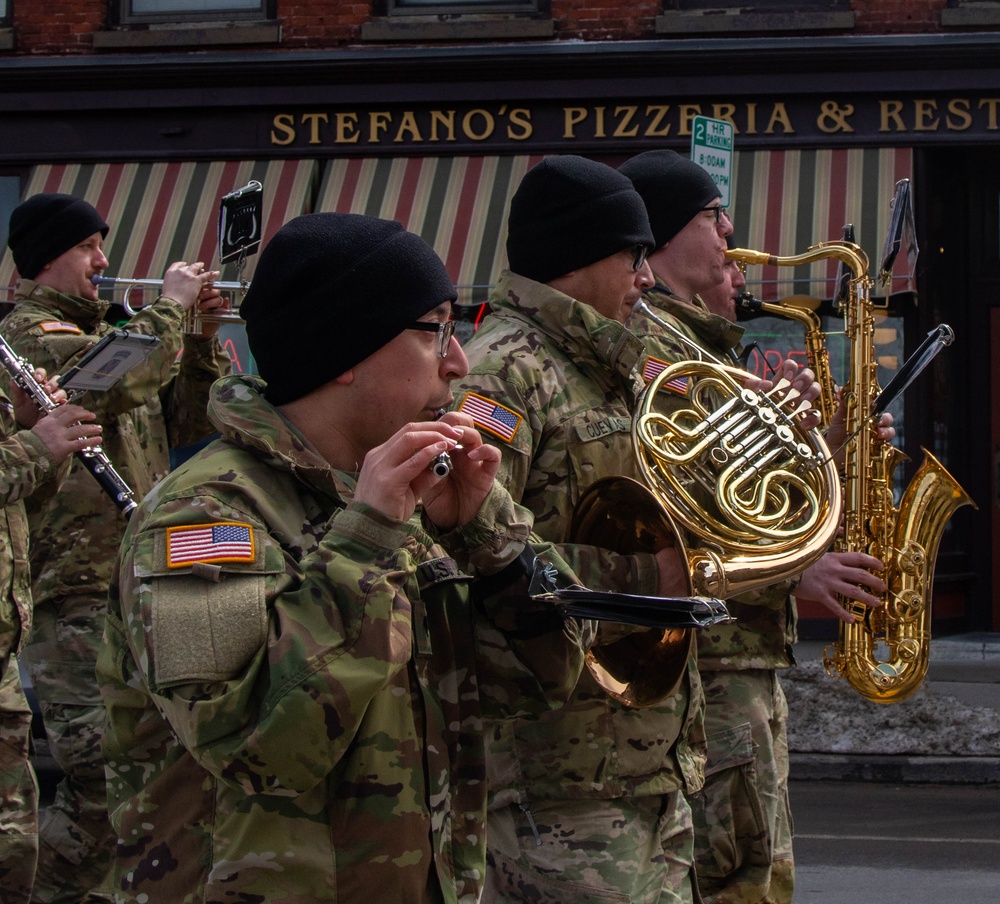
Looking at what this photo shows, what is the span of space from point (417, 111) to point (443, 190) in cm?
75

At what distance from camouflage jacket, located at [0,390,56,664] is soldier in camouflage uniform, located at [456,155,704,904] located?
78.7 inches

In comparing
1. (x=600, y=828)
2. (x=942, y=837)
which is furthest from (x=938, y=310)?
(x=600, y=828)

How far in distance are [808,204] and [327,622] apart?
10.6 meters

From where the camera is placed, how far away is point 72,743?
5.81 meters

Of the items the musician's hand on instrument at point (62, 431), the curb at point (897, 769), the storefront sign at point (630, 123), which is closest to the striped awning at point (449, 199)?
the storefront sign at point (630, 123)

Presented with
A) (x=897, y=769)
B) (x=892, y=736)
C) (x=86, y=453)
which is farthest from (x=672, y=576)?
(x=892, y=736)

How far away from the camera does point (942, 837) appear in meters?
7.57

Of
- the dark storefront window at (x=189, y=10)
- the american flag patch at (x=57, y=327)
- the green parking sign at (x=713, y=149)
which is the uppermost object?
the dark storefront window at (x=189, y=10)

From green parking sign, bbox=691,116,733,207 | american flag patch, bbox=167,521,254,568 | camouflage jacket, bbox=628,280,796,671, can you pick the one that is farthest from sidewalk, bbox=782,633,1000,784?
american flag patch, bbox=167,521,254,568

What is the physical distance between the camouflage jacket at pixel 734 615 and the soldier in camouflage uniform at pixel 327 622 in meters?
1.61

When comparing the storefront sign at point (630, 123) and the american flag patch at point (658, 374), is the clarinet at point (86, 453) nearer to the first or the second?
the american flag patch at point (658, 374)

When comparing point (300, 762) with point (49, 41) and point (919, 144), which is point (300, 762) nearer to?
point (919, 144)

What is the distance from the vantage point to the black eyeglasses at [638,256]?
4.18 m

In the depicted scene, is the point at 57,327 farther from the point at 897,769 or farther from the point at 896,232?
the point at 897,769
